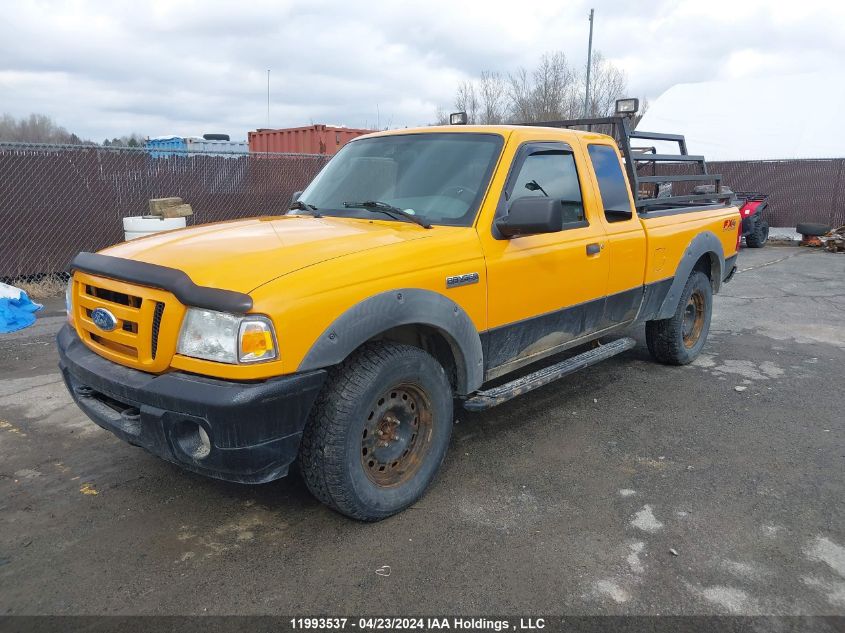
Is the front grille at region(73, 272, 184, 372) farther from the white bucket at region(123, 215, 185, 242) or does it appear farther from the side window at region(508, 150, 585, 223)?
the white bucket at region(123, 215, 185, 242)

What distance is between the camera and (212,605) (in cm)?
262

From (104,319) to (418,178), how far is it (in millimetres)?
1905

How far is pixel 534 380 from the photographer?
4062 millimetres

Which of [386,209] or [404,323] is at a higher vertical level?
[386,209]

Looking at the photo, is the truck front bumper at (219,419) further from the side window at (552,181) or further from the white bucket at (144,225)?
the white bucket at (144,225)

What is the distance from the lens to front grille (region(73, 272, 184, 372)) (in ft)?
9.14

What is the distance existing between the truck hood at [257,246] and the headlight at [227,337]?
0.43ft

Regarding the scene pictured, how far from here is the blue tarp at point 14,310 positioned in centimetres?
713

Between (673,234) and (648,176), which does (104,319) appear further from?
(648,176)

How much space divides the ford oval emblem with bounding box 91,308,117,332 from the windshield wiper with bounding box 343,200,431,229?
1.55 m

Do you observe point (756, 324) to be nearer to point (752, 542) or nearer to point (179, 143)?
point (752, 542)

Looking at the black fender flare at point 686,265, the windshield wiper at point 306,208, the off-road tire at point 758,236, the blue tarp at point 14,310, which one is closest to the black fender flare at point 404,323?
the windshield wiper at point 306,208

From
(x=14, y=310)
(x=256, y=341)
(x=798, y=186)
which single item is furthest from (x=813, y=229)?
(x=256, y=341)

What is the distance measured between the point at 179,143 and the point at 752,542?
21.3m
